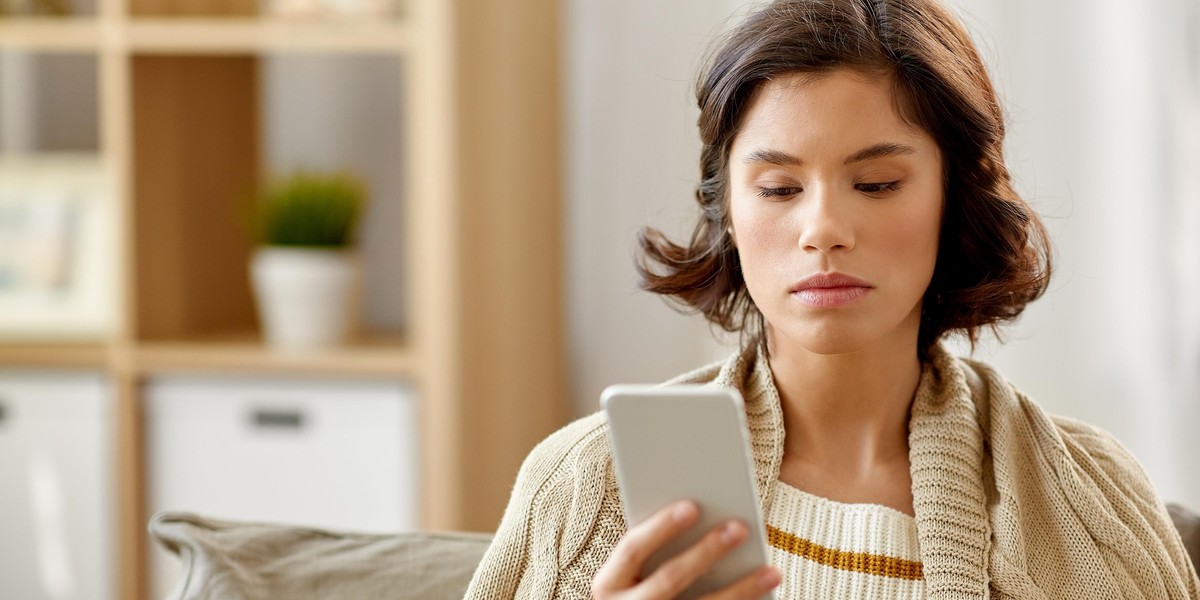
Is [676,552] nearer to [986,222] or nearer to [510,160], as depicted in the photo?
[986,222]

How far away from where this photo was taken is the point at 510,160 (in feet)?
8.63

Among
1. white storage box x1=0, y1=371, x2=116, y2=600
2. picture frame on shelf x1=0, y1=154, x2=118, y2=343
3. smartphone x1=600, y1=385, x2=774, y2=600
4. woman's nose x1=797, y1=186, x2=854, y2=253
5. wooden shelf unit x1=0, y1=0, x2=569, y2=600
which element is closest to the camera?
smartphone x1=600, y1=385, x2=774, y2=600

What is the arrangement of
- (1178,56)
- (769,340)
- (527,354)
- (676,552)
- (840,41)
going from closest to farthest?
(676,552)
(840,41)
(769,340)
(1178,56)
(527,354)

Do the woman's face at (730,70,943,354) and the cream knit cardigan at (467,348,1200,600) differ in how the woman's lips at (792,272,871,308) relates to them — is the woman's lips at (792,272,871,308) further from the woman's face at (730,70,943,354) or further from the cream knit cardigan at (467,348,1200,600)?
the cream knit cardigan at (467,348,1200,600)

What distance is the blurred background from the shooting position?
251 cm

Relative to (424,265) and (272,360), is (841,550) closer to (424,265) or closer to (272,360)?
(424,265)

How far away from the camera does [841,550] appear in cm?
120

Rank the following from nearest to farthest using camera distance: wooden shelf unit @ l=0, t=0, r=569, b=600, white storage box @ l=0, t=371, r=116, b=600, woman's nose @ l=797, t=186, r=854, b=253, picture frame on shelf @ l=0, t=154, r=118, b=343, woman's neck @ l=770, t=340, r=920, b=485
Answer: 1. woman's nose @ l=797, t=186, r=854, b=253
2. woman's neck @ l=770, t=340, r=920, b=485
3. wooden shelf unit @ l=0, t=0, r=569, b=600
4. white storage box @ l=0, t=371, r=116, b=600
5. picture frame on shelf @ l=0, t=154, r=118, b=343

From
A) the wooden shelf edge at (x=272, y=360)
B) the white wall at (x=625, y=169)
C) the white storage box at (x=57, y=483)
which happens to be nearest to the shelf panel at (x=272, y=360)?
the wooden shelf edge at (x=272, y=360)

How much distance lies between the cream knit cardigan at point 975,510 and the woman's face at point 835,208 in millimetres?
148

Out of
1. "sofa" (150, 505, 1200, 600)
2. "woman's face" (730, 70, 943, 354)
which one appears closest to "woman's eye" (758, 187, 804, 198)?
"woman's face" (730, 70, 943, 354)

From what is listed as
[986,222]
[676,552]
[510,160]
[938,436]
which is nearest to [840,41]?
[986,222]

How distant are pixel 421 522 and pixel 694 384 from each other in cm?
128

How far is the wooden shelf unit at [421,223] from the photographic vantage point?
2.47m
